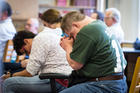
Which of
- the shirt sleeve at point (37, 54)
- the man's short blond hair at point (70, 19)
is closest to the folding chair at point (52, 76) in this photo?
the shirt sleeve at point (37, 54)

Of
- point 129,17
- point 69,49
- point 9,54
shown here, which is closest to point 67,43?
point 69,49

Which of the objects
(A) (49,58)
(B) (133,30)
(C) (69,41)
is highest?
(C) (69,41)

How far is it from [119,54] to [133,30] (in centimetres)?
373

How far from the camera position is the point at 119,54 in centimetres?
172

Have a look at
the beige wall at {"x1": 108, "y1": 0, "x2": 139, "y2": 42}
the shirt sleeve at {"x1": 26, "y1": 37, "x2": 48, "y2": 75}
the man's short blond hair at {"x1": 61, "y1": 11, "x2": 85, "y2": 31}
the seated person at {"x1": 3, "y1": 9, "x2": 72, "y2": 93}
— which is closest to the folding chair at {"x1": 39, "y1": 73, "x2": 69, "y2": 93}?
the seated person at {"x1": 3, "y1": 9, "x2": 72, "y2": 93}

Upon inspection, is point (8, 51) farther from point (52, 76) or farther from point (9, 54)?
point (52, 76)

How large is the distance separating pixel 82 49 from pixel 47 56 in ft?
2.16

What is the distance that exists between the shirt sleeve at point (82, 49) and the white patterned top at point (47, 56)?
589 mm

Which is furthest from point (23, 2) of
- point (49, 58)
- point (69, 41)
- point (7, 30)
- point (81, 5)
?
point (69, 41)

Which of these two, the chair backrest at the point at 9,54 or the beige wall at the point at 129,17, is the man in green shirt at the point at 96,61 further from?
the beige wall at the point at 129,17

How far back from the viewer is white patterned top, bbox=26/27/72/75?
7.02ft

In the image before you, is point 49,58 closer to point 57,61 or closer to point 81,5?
point 57,61

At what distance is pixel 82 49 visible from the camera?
159 cm

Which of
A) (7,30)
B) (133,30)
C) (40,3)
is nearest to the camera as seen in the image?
(7,30)
